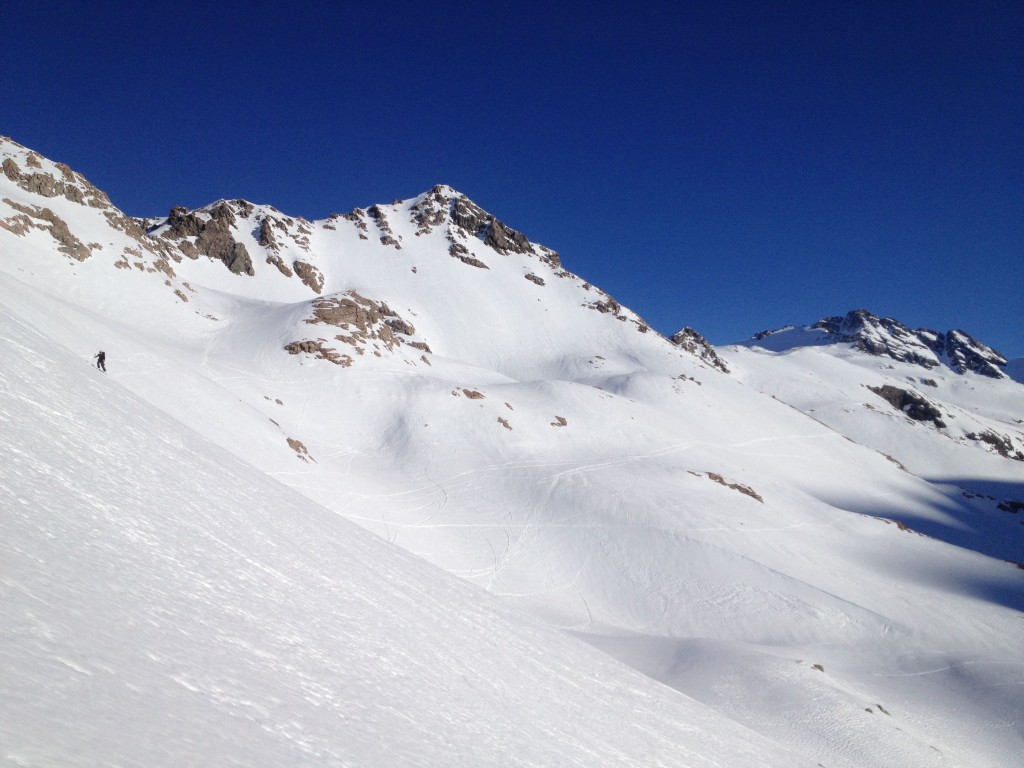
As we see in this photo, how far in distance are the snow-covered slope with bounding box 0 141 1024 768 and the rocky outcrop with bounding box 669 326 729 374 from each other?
5507 centimetres

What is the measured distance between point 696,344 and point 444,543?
463ft

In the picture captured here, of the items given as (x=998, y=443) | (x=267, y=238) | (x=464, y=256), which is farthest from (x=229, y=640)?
(x=998, y=443)

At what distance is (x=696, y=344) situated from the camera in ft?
515

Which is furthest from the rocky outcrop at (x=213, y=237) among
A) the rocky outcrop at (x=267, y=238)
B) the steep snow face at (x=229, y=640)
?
the steep snow face at (x=229, y=640)

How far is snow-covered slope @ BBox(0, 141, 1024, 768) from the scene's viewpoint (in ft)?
13.4

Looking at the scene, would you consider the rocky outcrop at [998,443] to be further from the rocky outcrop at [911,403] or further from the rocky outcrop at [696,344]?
the rocky outcrop at [696,344]

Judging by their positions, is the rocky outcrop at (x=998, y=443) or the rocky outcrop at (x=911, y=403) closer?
the rocky outcrop at (x=998, y=443)

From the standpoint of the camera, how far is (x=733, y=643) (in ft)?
83.3

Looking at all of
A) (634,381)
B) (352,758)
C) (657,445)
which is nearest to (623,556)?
(657,445)

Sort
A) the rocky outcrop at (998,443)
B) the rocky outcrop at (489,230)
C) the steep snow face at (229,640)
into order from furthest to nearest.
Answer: the rocky outcrop at (489,230) < the rocky outcrop at (998,443) < the steep snow face at (229,640)

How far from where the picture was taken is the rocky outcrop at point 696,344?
148125mm

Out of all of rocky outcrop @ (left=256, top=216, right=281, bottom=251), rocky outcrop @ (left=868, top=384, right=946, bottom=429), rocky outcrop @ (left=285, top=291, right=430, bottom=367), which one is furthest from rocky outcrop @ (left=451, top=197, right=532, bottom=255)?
rocky outcrop @ (left=868, top=384, right=946, bottom=429)

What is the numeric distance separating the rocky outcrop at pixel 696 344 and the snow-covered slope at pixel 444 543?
55.1 meters

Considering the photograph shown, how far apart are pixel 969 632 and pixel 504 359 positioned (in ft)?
262
